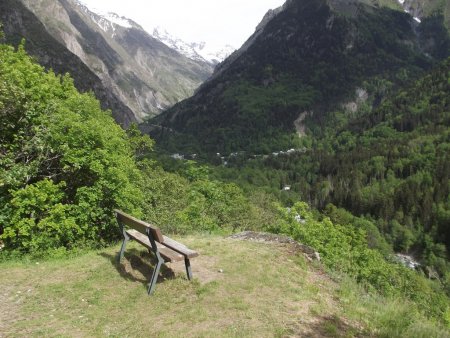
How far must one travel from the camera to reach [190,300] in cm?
1108

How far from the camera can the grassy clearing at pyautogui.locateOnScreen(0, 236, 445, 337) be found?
9.56 meters

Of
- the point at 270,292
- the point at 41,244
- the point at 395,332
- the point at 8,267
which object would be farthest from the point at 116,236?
the point at 395,332

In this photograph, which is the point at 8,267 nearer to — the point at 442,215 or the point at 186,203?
the point at 186,203

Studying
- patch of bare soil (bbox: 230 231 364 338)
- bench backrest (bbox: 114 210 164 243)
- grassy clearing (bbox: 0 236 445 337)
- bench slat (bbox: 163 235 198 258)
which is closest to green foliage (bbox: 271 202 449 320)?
patch of bare soil (bbox: 230 231 364 338)

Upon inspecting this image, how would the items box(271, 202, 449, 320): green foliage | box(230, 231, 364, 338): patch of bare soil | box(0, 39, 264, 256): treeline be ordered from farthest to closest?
1. box(271, 202, 449, 320): green foliage
2. box(0, 39, 264, 256): treeline
3. box(230, 231, 364, 338): patch of bare soil

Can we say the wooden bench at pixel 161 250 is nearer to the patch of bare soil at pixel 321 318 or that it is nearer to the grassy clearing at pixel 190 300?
the grassy clearing at pixel 190 300

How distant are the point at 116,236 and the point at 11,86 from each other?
8.53 m

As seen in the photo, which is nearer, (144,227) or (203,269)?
(144,227)

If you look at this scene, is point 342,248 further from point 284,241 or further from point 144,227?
point 144,227

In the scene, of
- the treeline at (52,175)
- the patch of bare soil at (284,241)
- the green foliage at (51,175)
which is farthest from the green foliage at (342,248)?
the green foliage at (51,175)

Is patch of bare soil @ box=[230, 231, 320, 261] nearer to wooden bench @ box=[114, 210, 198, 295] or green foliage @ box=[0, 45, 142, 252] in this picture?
wooden bench @ box=[114, 210, 198, 295]

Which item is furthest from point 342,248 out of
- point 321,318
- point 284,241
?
point 321,318

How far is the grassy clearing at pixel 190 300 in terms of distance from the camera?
9.56m

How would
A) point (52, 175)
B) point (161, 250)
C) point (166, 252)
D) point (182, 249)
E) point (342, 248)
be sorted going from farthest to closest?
1. point (342, 248)
2. point (52, 175)
3. point (161, 250)
4. point (166, 252)
5. point (182, 249)
